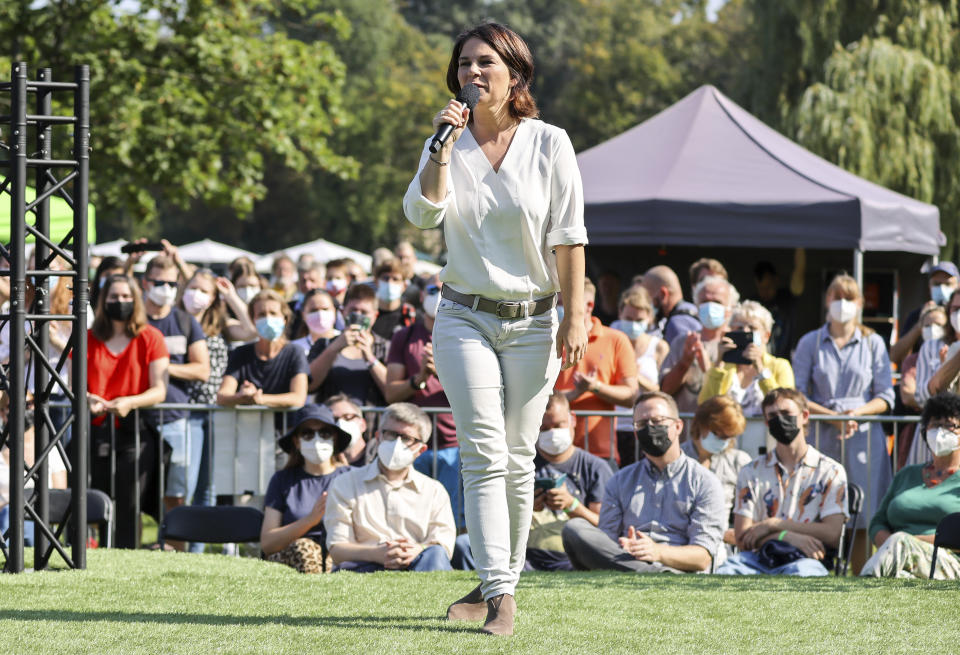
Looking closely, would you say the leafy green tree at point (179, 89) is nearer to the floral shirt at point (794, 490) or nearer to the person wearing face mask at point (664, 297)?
the person wearing face mask at point (664, 297)

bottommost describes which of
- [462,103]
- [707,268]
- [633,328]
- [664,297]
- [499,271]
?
[633,328]

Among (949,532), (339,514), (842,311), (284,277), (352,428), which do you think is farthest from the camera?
(284,277)

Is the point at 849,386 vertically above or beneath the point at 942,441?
above

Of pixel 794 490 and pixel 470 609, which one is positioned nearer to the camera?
pixel 470 609

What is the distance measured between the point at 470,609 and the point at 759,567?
9.76 feet

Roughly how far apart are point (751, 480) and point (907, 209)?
6.20 metres

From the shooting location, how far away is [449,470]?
884cm

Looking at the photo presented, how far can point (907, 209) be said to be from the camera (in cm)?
1344

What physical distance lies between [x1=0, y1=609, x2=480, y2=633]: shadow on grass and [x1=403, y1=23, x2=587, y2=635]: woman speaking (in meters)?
0.35

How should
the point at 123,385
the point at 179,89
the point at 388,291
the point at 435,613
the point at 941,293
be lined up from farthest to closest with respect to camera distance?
the point at 179,89, the point at 941,293, the point at 388,291, the point at 123,385, the point at 435,613

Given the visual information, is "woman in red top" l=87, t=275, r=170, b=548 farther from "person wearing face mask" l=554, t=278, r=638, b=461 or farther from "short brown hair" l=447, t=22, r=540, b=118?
"short brown hair" l=447, t=22, r=540, b=118

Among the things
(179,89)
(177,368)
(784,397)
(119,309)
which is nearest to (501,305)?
(784,397)

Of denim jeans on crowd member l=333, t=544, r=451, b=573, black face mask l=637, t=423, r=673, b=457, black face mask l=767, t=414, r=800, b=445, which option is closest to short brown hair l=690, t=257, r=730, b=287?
black face mask l=767, t=414, r=800, b=445

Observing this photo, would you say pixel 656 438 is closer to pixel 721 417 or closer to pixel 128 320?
pixel 721 417
